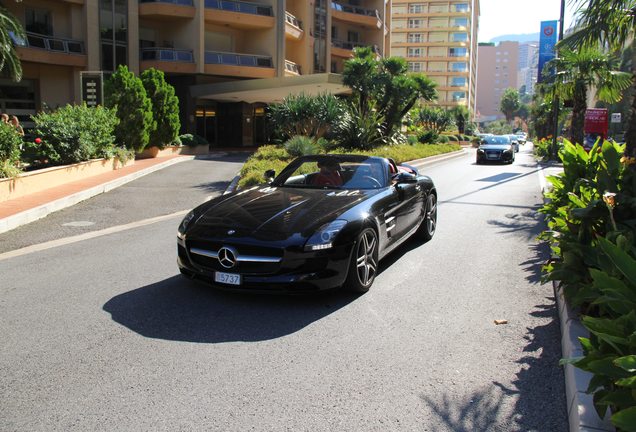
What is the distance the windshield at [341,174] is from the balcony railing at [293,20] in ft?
114

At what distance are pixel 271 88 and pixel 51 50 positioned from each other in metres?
11.7

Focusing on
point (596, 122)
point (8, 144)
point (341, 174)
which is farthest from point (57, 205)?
point (596, 122)

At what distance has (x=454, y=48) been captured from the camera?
10406cm

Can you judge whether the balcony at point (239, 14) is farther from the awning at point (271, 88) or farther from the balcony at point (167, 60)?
the awning at point (271, 88)

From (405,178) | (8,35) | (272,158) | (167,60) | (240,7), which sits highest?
(240,7)

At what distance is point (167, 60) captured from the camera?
34688mm

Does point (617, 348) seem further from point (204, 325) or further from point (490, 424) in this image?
point (204, 325)

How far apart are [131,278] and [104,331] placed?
1.79m

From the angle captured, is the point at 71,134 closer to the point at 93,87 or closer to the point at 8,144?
the point at 8,144

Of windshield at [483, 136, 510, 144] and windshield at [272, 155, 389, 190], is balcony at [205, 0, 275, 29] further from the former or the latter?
windshield at [272, 155, 389, 190]

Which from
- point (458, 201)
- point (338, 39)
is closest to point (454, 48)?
point (338, 39)

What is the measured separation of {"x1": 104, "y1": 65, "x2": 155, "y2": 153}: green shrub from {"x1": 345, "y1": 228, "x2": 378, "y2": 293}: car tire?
17.4 meters

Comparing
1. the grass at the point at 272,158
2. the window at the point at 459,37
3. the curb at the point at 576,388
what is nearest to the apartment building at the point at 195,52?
the grass at the point at 272,158

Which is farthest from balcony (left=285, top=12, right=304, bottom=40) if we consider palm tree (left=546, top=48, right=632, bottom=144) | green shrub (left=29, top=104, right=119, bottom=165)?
green shrub (left=29, top=104, right=119, bottom=165)
